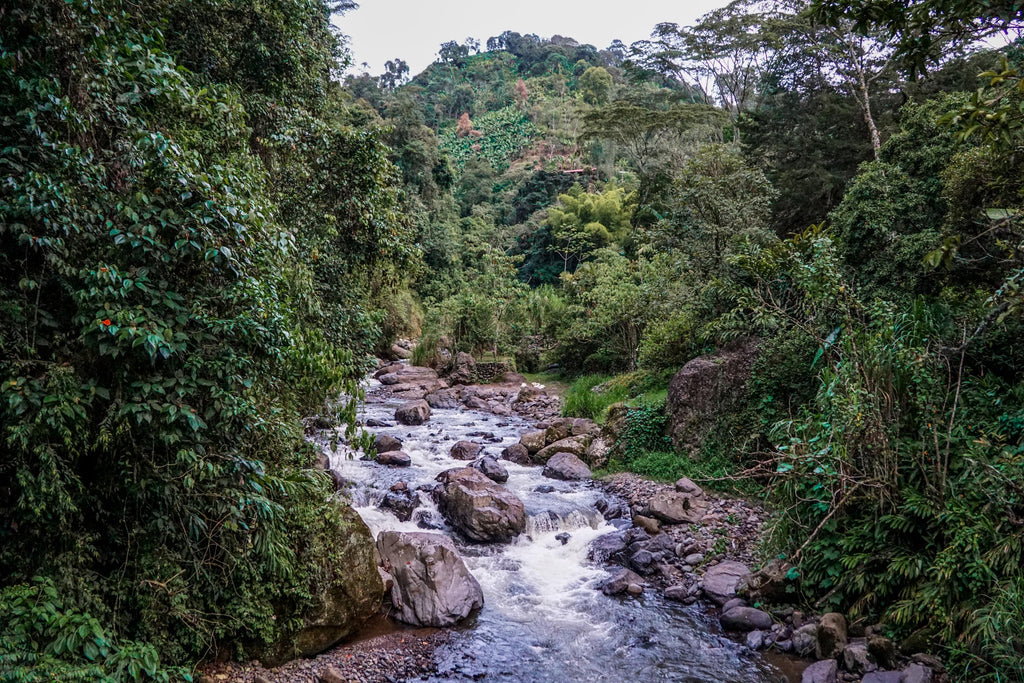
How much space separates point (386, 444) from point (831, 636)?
856cm

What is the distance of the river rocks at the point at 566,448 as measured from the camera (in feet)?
39.3

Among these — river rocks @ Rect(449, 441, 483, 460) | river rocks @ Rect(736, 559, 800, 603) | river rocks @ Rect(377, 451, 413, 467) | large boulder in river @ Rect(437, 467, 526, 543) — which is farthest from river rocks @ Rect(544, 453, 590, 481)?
river rocks @ Rect(736, 559, 800, 603)

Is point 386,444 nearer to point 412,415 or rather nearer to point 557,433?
point 412,415

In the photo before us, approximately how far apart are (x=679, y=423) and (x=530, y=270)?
2336 cm

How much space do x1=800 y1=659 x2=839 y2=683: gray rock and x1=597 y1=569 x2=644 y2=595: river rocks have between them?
2.18 metres

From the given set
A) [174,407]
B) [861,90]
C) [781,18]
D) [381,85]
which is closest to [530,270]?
[781,18]

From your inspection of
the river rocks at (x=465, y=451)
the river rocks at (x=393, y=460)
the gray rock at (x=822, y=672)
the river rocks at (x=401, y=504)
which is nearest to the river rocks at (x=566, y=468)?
the river rocks at (x=465, y=451)

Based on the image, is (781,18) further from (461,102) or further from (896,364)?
(461,102)

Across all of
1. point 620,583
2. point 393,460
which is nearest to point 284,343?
point 620,583

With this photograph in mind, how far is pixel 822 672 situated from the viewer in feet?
17.6

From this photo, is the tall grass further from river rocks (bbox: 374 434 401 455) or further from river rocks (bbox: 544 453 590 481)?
river rocks (bbox: 374 434 401 455)

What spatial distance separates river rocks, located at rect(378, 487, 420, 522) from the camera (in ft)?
29.2

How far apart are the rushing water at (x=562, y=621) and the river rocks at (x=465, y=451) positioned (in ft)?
6.02

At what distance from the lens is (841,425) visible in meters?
6.05
